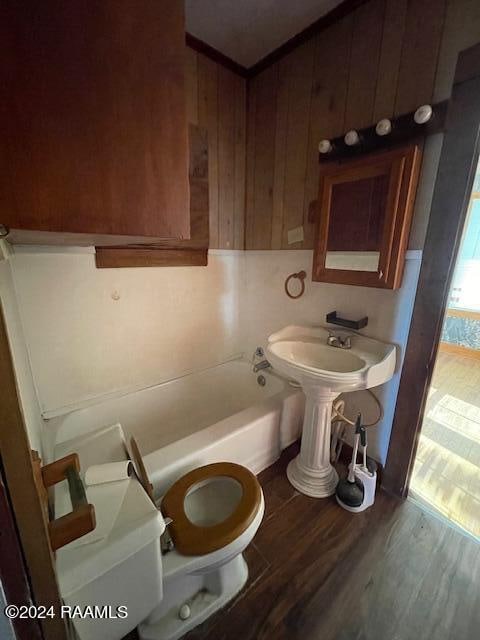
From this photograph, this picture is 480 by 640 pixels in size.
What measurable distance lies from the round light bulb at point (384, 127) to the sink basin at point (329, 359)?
96cm

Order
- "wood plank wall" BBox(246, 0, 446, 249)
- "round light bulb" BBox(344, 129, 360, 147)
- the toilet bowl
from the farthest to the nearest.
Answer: "round light bulb" BBox(344, 129, 360, 147) → "wood plank wall" BBox(246, 0, 446, 249) → the toilet bowl

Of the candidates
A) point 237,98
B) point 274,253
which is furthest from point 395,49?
point 274,253

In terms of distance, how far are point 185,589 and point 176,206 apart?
1332 mm

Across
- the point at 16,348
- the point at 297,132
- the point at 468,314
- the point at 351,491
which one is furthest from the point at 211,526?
the point at 468,314

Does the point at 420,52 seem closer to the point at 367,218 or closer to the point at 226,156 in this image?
the point at 367,218

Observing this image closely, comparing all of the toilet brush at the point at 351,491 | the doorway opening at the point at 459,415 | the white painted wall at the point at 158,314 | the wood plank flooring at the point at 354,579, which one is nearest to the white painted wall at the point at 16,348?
the white painted wall at the point at 158,314

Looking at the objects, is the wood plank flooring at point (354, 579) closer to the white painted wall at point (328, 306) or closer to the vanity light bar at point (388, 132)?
the white painted wall at point (328, 306)

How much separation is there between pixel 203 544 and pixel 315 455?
0.81m

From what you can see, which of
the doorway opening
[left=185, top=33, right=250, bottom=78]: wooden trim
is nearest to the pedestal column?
the doorway opening

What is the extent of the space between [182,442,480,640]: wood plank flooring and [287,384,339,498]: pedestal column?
79 mm

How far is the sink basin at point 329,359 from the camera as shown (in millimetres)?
1120

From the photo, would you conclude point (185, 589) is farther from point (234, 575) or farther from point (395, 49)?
point (395, 49)

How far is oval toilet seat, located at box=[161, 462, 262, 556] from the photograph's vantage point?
0.83m

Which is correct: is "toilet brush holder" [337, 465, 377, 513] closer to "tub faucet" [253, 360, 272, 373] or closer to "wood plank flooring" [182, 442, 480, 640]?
"wood plank flooring" [182, 442, 480, 640]
